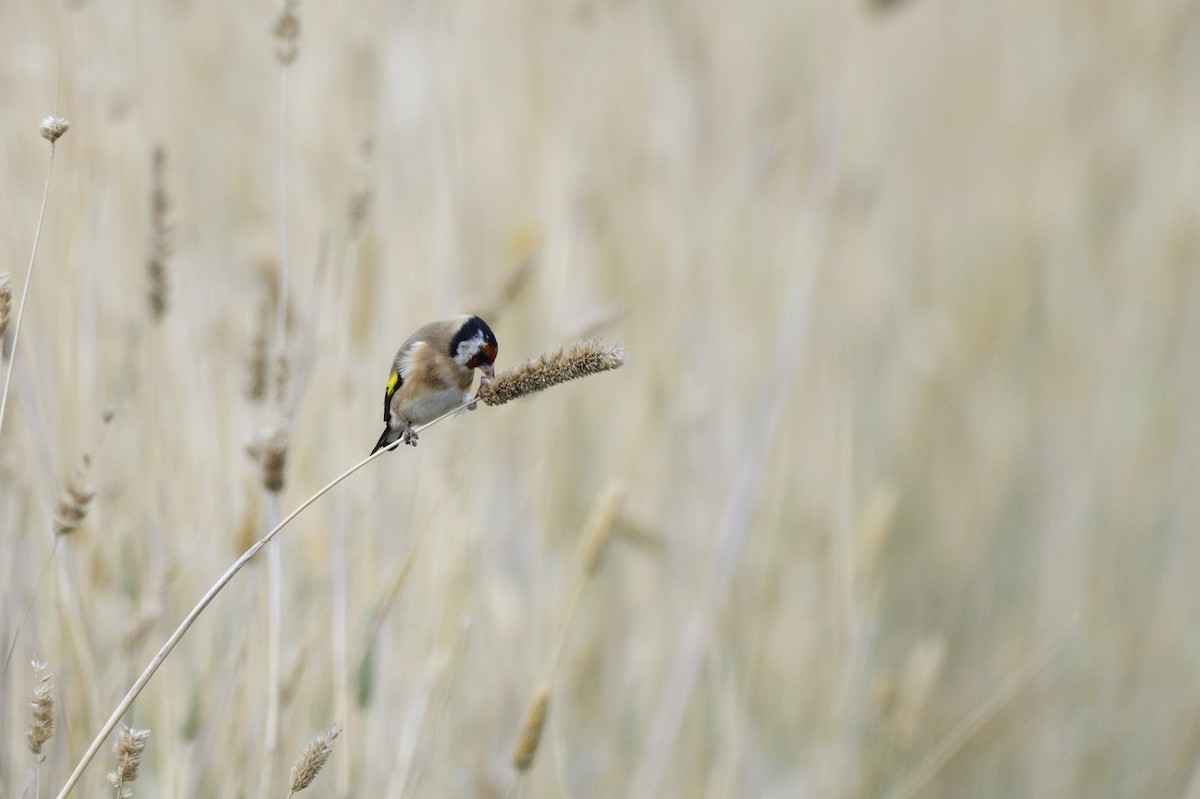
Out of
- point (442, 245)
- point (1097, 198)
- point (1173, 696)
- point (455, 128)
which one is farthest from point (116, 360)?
point (1097, 198)

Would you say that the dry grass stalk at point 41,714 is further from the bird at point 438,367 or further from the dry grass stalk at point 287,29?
the dry grass stalk at point 287,29

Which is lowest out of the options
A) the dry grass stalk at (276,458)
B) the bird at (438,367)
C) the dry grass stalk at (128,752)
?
the dry grass stalk at (128,752)

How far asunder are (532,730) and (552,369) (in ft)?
1.66

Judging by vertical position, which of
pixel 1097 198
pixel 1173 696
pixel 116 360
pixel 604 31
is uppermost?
pixel 604 31

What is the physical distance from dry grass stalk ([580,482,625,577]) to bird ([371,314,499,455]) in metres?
0.37

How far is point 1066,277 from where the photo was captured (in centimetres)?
308

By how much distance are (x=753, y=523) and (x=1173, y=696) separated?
1.05 m

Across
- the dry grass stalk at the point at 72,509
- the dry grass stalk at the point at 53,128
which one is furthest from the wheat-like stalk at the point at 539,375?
the dry grass stalk at the point at 53,128

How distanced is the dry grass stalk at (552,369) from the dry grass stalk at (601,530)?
44 cm

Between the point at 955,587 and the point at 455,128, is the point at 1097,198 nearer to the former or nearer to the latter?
the point at 955,587

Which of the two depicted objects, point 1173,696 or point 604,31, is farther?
point 604,31

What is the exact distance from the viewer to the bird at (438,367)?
2.79 ft

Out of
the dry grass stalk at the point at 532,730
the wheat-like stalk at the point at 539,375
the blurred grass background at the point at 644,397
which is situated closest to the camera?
the wheat-like stalk at the point at 539,375

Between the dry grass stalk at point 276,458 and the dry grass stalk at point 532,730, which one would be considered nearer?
the dry grass stalk at point 276,458
